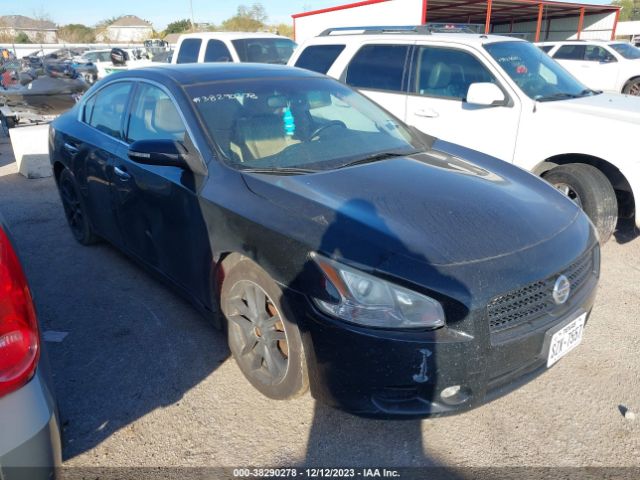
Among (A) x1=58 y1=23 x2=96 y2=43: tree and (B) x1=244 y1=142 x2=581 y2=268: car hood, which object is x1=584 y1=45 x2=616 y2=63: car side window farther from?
(A) x1=58 y1=23 x2=96 y2=43: tree

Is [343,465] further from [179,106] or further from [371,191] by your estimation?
[179,106]

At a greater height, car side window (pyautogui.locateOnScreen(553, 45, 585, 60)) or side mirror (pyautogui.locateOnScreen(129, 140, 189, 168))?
side mirror (pyautogui.locateOnScreen(129, 140, 189, 168))

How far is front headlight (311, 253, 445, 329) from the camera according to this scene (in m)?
2.11

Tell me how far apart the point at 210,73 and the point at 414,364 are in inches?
96.1

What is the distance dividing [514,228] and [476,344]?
0.66m

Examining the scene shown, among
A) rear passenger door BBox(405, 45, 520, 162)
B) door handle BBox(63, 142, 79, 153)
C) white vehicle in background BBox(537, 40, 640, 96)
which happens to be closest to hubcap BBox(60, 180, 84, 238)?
door handle BBox(63, 142, 79, 153)

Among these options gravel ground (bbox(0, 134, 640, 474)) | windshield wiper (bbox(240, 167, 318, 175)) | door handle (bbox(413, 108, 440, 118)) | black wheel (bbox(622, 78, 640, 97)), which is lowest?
black wheel (bbox(622, 78, 640, 97))

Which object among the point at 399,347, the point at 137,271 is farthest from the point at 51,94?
the point at 399,347

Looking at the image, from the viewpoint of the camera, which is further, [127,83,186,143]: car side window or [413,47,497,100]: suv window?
[413,47,497,100]: suv window

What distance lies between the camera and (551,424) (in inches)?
104

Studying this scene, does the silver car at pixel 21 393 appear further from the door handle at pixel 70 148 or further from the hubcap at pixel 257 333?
the door handle at pixel 70 148

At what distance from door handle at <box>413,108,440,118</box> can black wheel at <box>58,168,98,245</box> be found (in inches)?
135

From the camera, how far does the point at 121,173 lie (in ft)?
11.8

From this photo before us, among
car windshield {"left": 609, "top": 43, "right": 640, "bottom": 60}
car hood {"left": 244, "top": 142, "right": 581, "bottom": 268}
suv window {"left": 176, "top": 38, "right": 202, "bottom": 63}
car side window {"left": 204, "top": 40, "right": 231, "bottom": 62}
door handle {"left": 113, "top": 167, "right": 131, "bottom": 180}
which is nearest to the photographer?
car hood {"left": 244, "top": 142, "right": 581, "bottom": 268}
